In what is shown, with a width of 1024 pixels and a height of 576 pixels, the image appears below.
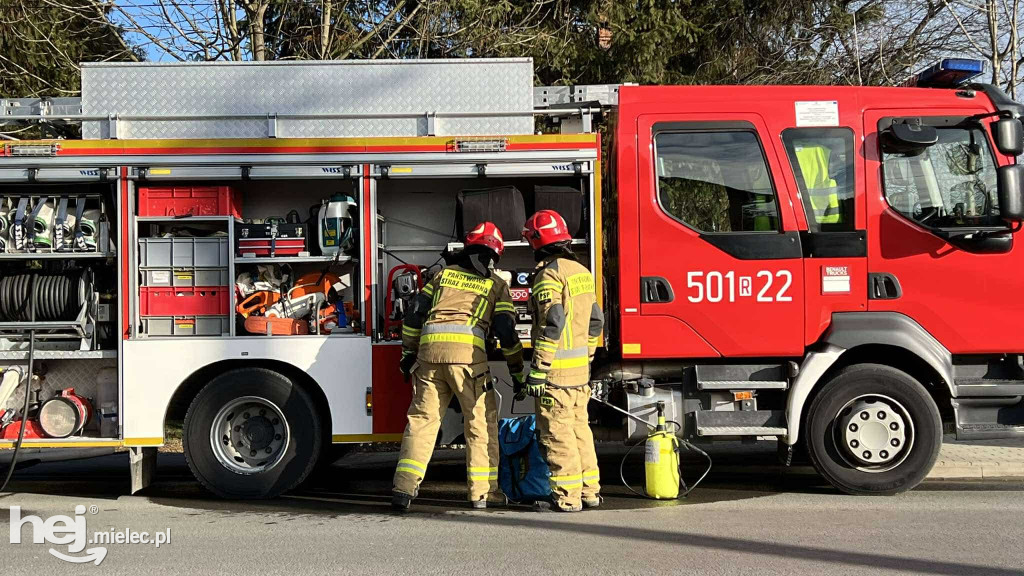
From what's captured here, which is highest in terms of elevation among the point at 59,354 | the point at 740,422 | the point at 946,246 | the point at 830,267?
the point at 946,246

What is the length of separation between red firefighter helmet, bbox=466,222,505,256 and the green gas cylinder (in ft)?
5.22

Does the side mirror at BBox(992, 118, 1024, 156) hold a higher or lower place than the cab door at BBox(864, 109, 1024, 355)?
higher

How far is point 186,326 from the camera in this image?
671 cm

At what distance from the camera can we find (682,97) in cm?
652

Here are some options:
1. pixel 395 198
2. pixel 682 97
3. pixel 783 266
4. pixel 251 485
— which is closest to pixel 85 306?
pixel 251 485

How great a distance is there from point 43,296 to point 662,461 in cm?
453

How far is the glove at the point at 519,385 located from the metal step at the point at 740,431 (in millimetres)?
1279

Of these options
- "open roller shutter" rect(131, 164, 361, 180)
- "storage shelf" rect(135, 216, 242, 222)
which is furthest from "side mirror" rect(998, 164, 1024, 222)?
"storage shelf" rect(135, 216, 242, 222)

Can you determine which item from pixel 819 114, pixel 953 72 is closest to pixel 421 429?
pixel 819 114

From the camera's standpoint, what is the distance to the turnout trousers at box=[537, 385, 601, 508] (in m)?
5.93

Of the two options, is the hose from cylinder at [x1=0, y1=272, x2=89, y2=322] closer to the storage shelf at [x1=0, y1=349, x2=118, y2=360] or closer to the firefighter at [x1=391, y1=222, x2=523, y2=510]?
the storage shelf at [x1=0, y1=349, x2=118, y2=360]

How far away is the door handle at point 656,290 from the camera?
251 inches

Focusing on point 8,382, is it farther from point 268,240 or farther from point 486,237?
point 486,237

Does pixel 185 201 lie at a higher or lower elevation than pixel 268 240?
higher
